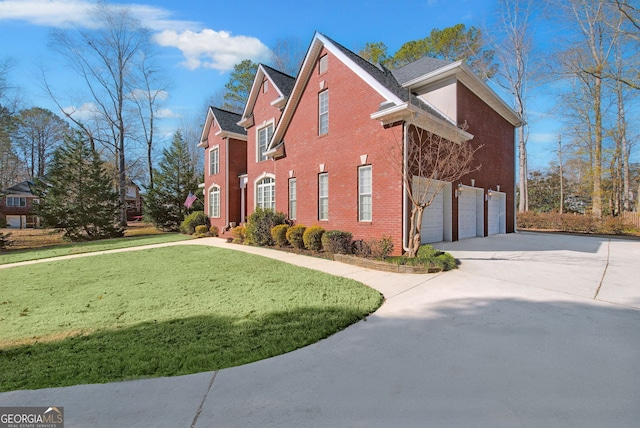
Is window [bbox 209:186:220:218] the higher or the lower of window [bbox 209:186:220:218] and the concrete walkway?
the higher

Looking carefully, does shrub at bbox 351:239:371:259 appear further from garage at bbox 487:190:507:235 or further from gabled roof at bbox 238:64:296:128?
gabled roof at bbox 238:64:296:128

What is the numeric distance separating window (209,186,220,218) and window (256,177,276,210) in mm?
4817

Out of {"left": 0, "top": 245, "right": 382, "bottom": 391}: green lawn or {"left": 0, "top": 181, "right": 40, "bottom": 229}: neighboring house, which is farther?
{"left": 0, "top": 181, "right": 40, "bottom": 229}: neighboring house

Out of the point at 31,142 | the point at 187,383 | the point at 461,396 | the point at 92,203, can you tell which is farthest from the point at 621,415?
the point at 31,142

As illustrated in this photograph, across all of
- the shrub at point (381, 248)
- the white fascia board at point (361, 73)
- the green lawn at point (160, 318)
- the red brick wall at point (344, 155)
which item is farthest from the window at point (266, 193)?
the green lawn at point (160, 318)

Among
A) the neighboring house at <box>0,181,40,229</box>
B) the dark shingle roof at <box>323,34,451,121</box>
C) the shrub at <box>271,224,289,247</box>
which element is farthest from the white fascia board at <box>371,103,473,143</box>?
the neighboring house at <box>0,181,40,229</box>

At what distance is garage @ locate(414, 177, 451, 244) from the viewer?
10711 mm

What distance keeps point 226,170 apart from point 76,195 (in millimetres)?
10031

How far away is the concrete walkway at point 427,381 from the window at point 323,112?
30.2 ft

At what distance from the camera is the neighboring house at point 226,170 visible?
64.6ft

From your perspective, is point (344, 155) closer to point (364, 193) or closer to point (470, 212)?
point (364, 193)

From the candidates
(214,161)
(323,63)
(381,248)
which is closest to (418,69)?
(323,63)

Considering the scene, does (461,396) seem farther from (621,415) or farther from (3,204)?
(3,204)

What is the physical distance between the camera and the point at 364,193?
10.6 m
